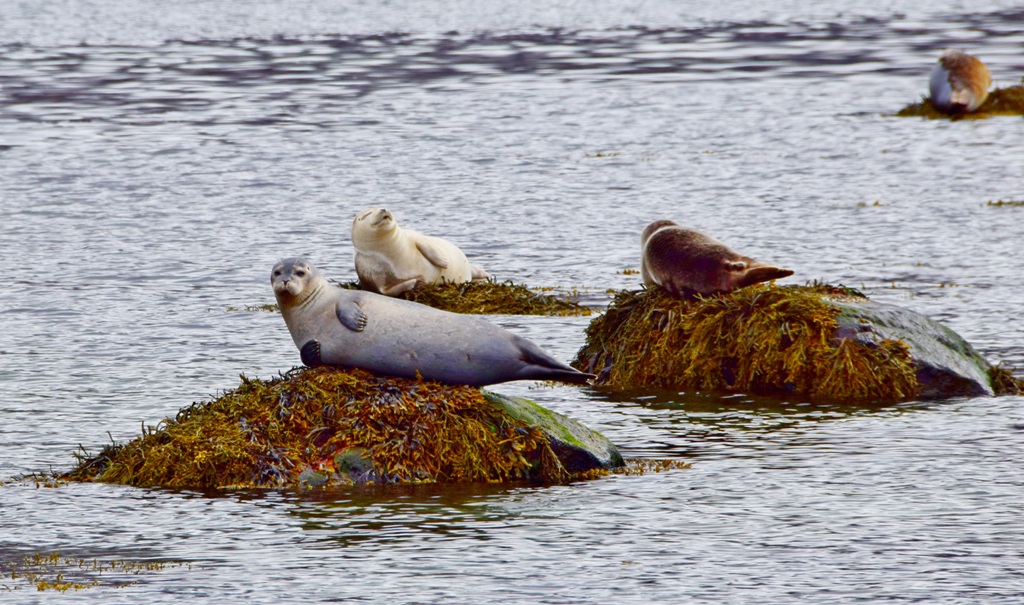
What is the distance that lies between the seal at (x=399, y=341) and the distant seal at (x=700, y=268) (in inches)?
77.4

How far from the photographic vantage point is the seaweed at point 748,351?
9422 millimetres

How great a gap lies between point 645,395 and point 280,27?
3366 cm

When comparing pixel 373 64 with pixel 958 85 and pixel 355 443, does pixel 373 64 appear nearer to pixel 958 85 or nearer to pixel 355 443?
pixel 958 85

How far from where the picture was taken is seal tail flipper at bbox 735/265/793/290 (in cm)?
969

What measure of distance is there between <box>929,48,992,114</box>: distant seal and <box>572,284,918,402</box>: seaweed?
1327cm

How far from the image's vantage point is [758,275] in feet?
32.3

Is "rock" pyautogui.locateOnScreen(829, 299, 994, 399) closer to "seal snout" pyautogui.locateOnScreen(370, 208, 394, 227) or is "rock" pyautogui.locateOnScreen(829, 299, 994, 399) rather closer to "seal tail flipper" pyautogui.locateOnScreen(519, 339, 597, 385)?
"seal tail flipper" pyautogui.locateOnScreen(519, 339, 597, 385)

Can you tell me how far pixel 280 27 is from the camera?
41969mm

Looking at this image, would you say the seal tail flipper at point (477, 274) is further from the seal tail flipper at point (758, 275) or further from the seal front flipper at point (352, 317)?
the seal front flipper at point (352, 317)

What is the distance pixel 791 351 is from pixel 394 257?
10.7ft

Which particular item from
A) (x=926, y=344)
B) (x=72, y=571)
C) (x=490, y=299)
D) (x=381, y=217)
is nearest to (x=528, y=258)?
(x=490, y=299)

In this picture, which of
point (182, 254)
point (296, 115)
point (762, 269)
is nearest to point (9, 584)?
point (762, 269)

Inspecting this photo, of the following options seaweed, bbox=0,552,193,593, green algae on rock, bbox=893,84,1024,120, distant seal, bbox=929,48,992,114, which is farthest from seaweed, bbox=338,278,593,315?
green algae on rock, bbox=893,84,1024,120

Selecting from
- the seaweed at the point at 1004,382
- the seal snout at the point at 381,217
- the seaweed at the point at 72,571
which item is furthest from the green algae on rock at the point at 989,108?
the seaweed at the point at 72,571
